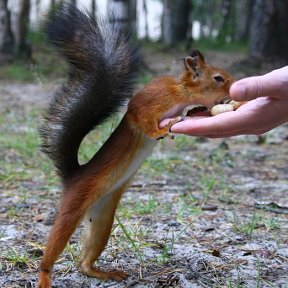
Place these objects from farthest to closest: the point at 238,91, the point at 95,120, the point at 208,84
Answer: the point at 208,84
the point at 95,120
the point at 238,91

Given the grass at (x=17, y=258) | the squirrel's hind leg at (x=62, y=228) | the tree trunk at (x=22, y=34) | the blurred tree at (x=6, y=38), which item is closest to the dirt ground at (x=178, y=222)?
the grass at (x=17, y=258)

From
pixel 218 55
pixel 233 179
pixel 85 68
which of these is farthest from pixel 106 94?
pixel 218 55

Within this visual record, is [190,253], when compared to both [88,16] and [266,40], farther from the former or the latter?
[266,40]

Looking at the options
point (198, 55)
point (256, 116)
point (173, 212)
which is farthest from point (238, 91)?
point (173, 212)

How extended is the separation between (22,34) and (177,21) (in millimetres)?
4718

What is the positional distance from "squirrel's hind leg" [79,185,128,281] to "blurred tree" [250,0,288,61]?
5209mm

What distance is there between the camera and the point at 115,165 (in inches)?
71.2

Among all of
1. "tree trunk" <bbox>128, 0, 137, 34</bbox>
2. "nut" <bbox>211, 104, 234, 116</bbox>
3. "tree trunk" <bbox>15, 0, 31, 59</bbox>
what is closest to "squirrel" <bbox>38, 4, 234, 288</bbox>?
"nut" <bbox>211, 104, 234, 116</bbox>

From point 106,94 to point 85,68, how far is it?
11 cm

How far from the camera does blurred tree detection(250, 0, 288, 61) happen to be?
659cm

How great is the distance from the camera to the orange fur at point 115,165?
1739 millimetres

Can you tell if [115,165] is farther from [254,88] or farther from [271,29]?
[271,29]

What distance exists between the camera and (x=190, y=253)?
6.75ft

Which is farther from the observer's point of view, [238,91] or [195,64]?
[195,64]
